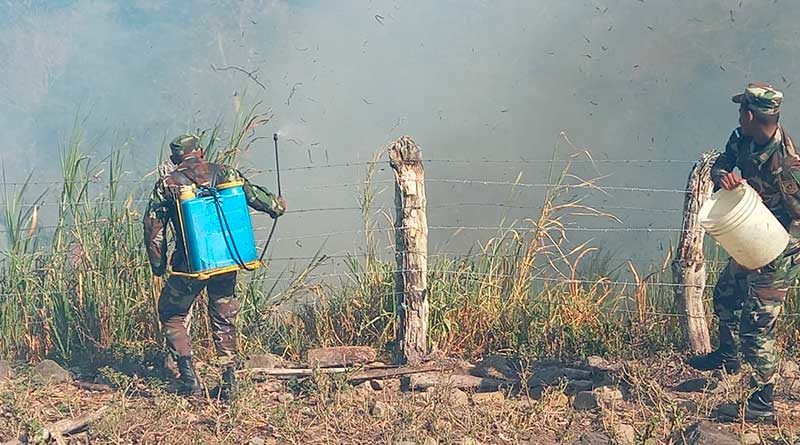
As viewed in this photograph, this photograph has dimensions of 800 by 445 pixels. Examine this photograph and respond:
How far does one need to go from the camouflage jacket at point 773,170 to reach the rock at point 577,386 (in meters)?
1.40

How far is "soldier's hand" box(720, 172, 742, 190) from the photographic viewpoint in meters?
4.20

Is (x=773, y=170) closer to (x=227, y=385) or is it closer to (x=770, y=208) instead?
(x=770, y=208)

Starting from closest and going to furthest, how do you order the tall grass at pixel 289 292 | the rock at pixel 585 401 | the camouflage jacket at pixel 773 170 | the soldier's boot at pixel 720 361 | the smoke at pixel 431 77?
the camouflage jacket at pixel 773 170 < the rock at pixel 585 401 < the soldier's boot at pixel 720 361 < the tall grass at pixel 289 292 < the smoke at pixel 431 77

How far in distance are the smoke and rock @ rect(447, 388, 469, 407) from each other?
6844 millimetres

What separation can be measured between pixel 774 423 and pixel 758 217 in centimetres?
110

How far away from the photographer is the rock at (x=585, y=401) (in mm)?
4656

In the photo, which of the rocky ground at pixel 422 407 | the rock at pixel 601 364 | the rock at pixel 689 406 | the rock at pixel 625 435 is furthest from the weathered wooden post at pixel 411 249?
the rock at pixel 689 406

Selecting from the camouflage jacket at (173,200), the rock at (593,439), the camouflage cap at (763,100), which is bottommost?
the rock at (593,439)

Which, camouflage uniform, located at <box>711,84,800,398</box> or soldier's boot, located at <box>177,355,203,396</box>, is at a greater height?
camouflage uniform, located at <box>711,84,800,398</box>

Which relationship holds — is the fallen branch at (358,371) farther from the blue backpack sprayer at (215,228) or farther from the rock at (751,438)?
the rock at (751,438)

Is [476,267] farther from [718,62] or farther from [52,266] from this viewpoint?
[718,62]

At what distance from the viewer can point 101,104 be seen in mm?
12773

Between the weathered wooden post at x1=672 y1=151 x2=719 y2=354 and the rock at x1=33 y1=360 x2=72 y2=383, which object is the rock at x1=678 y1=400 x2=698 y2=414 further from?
the rock at x1=33 y1=360 x2=72 y2=383

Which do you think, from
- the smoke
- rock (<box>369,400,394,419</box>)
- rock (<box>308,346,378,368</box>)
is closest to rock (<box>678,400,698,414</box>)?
rock (<box>369,400,394,419</box>)
